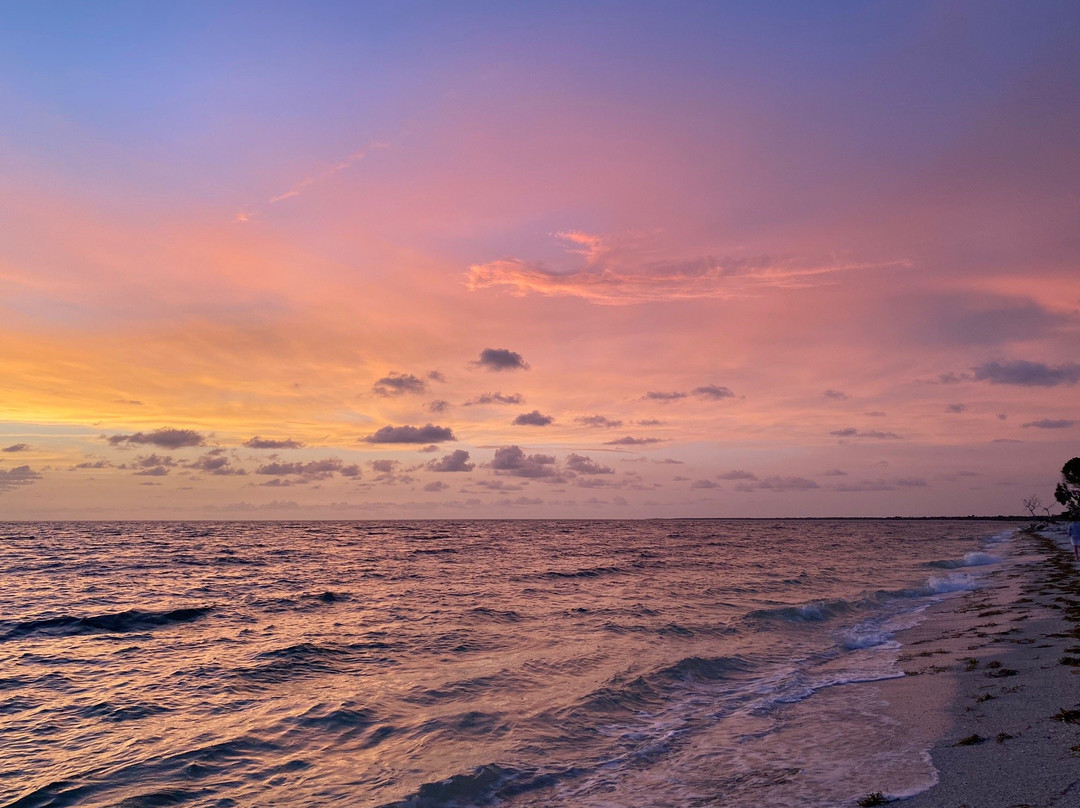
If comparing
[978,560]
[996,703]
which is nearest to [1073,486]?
[978,560]

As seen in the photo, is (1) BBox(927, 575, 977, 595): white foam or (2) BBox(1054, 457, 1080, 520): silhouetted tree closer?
(1) BBox(927, 575, 977, 595): white foam

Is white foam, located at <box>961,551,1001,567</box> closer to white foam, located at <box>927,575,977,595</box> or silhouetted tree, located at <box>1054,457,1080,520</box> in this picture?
white foam, located at <box>927,575,977,595</box>

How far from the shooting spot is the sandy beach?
9.59 meters

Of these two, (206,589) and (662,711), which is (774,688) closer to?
(662,711)

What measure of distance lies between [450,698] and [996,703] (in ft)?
44.6

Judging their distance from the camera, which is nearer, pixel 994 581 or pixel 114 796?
pixel 114 796

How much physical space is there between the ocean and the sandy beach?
2.46ft

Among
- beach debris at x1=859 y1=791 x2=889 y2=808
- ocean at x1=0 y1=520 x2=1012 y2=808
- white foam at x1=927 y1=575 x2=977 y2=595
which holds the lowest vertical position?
white foam at x1=927 y1=575 x2=977 y2=595

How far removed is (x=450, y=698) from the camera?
18.1m

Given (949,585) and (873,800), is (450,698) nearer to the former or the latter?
(873,800)

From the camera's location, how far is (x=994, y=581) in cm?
4322

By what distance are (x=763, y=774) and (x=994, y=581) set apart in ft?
137

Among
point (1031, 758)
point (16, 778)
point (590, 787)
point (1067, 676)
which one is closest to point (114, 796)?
point (16, 778)

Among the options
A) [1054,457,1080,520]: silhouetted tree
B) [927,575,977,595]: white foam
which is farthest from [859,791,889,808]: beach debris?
[1054,457,1080,520]: silhouetted tree
